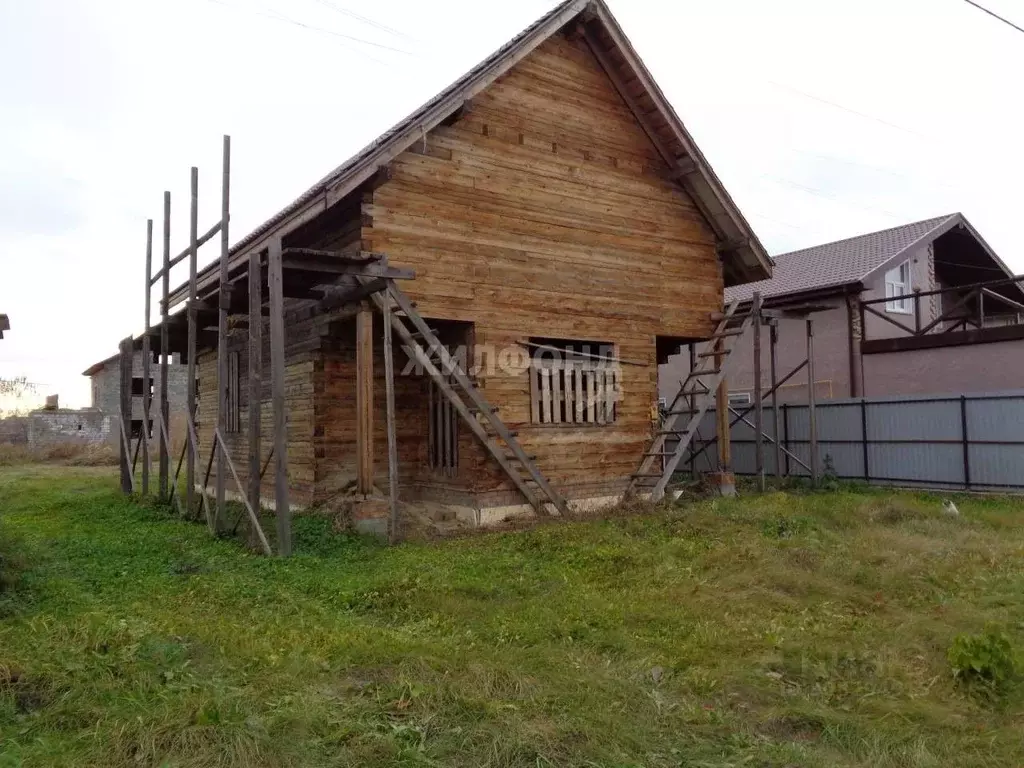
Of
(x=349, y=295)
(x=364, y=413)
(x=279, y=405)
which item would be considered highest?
(x=349, y=295)

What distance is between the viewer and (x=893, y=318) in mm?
20172

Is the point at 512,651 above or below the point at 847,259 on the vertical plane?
below

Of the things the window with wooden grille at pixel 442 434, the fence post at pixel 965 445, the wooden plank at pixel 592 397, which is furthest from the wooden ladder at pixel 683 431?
the fence post at pixel 965 445

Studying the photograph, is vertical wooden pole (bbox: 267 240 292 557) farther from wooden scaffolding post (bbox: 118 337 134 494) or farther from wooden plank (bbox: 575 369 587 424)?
wooden scaffolding post (bbox: 118 337 134 494)

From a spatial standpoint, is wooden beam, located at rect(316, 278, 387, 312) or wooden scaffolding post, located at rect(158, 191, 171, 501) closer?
wooden beam, located at rect(316, 278, 387, 312)

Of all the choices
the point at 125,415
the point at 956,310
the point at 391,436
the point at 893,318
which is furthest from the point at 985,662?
the point at 956,310

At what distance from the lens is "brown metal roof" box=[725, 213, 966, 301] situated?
19438 millimetres

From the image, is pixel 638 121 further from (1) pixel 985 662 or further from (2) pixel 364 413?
(1) pixel 985 662

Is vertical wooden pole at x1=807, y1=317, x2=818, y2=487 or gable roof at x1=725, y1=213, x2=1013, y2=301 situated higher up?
gable roof at x1=725, y1=213, x2=1013, y2=301

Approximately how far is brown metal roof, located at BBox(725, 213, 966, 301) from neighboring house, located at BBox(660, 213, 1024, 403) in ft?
0.16

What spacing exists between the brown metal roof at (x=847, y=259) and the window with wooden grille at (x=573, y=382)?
23.6 feet

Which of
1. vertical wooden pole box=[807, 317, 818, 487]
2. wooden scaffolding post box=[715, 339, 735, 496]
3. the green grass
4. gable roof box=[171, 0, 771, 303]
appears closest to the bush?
the green grass

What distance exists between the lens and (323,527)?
10.1 m

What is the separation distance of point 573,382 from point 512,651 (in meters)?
7.40
